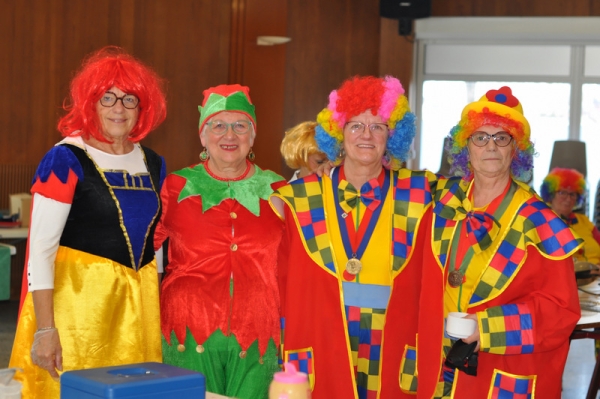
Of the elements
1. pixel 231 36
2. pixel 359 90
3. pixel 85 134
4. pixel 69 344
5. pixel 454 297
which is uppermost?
pixel 231 36

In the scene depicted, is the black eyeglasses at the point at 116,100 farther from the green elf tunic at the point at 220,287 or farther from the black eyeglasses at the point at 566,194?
the black eyeglasses at the point at 566,194

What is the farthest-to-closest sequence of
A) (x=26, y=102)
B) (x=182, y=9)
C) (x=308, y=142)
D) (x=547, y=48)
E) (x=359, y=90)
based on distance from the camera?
(x=547, y=48) < (x=182, y=9) < (x=26, y=102) < (x=308, y=142) < (x=359, y=90)

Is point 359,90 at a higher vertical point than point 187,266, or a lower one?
higher

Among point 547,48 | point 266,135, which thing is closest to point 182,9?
point 266,135

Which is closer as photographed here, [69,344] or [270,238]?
[69,344]

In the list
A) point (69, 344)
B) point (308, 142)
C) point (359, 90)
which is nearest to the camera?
point (69, 344)

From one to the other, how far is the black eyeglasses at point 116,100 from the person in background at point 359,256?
0.62 metres

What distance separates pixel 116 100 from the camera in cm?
296

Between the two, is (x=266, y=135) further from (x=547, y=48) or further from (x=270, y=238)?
(x=270, y=238)

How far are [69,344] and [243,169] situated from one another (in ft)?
3.01

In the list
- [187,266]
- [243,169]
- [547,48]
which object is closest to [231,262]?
[187,266]

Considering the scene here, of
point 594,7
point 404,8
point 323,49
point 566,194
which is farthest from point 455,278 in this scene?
point 594,7

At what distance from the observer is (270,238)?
322cm

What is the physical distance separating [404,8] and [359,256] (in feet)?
25.5
